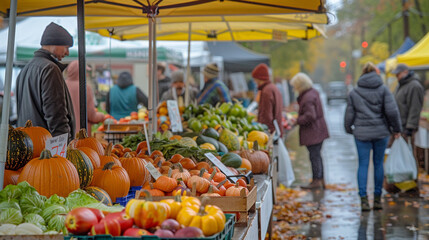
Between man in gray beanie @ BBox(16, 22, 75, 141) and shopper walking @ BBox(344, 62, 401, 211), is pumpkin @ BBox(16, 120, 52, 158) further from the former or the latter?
shopper walking @ BBox(344, 62, 401, 211)

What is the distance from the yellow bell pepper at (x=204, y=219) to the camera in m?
2.88

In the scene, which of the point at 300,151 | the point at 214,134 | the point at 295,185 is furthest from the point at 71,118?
the point at 300,151

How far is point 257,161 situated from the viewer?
21.7 feet

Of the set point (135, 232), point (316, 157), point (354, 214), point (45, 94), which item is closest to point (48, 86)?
point (45, 94)

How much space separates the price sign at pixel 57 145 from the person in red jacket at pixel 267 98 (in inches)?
262

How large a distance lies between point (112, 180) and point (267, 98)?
6.65m

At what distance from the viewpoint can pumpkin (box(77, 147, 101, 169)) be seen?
176 inches

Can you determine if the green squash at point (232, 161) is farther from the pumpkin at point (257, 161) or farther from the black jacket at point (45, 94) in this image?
the black jacket at point (45, 94)

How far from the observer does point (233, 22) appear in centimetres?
980

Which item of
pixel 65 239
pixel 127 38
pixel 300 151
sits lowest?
pixel 300 151

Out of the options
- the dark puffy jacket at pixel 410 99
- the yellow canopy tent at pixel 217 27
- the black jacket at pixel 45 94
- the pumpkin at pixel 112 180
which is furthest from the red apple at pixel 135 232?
the dark puffy jacket at pixel 410 99

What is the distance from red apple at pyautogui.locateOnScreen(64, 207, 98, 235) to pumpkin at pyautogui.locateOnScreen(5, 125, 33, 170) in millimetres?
1369

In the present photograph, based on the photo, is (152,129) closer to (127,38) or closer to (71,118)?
(71,118)

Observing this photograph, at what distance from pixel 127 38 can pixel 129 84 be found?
3.65 feet
